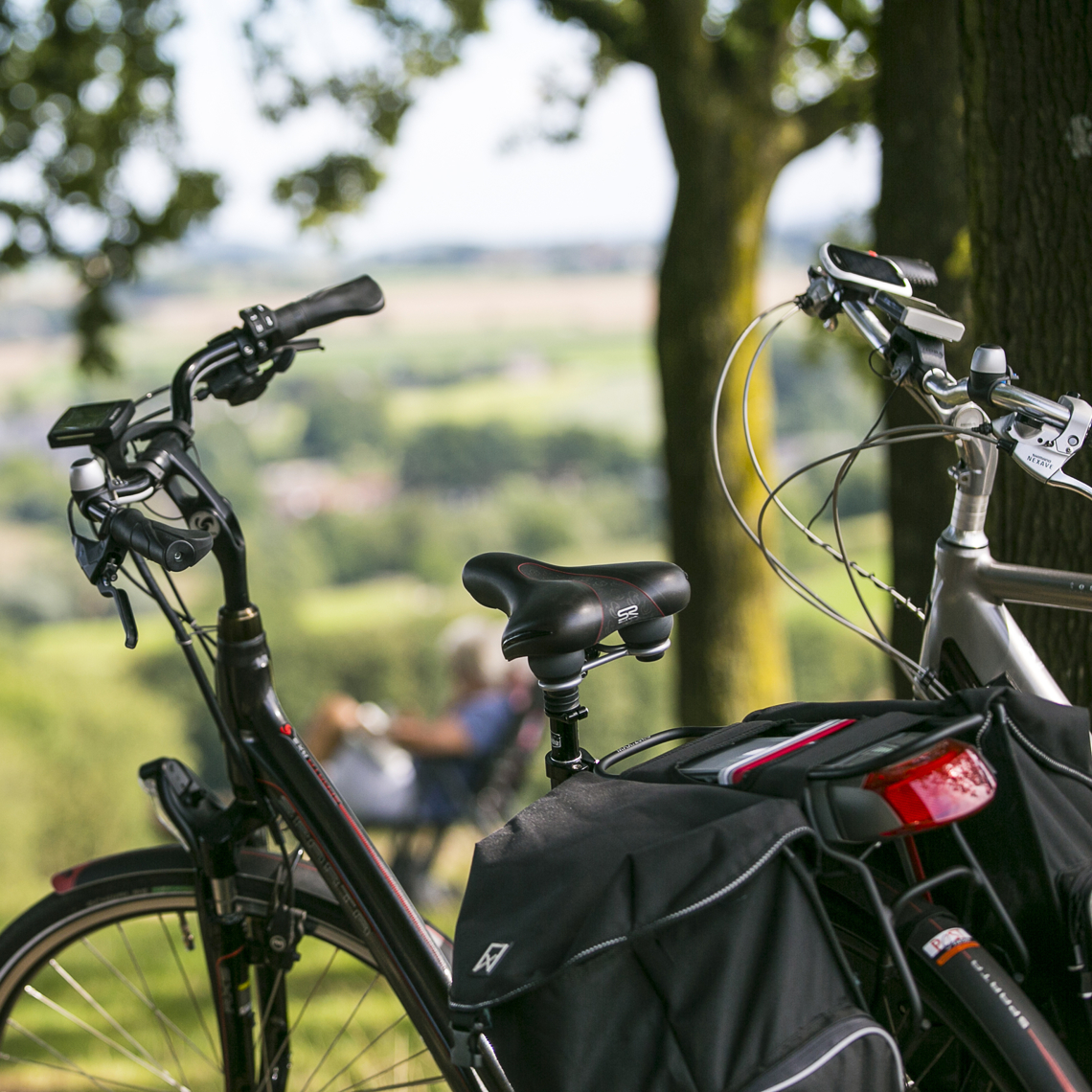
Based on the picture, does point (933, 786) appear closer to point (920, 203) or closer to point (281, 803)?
point (281, 803)

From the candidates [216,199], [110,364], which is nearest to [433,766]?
[110,364]

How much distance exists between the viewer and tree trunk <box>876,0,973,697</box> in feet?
9.89

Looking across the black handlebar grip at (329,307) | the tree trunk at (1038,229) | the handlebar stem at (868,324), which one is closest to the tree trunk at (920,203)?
the tree trunk at (1038,229)

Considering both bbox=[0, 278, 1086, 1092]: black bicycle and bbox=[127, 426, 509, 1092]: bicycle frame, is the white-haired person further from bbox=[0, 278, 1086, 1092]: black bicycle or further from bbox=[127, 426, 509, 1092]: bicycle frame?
bbox=[127, 426, 509, 1092]: bicycle frame

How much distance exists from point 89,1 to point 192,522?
499 centimetres

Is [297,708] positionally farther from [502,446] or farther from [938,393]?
[938,393]

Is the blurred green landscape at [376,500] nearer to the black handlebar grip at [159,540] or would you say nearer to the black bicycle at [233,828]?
the black bicycle at [233,828]

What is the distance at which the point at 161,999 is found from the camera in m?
3.46

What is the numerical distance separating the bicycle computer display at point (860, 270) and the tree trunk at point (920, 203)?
5.07ft

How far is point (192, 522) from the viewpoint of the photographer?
1.51 meters

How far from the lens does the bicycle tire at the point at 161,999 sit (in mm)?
1681

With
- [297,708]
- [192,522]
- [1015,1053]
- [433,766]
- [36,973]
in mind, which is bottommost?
[297,708]

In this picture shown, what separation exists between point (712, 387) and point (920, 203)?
135 cm

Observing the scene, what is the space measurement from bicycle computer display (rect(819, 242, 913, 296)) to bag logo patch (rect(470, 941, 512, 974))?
981 millimetres
